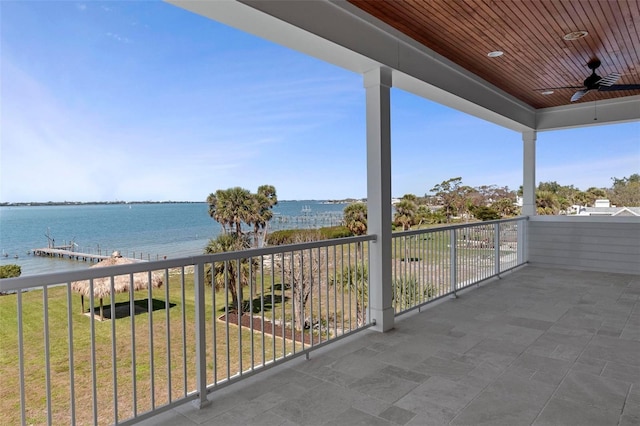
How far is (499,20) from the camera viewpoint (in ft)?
11.1

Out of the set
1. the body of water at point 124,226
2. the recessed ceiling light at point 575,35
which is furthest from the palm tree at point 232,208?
the recessed ceiling light at point 575,35

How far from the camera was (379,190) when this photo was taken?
140 inches

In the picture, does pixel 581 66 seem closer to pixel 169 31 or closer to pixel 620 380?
pixel 620 380

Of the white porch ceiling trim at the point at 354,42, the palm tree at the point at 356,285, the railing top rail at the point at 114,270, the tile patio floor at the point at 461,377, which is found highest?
the white porch ceiling trim at the point at 354,42

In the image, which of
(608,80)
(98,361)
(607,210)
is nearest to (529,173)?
(607,210)

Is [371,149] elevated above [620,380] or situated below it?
above

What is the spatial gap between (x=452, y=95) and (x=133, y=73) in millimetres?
30174

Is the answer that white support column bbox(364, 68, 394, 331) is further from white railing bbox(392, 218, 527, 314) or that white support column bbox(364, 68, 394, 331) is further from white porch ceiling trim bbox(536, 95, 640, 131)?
white porch ceiling trim bbox(536, 95, 640, 131)

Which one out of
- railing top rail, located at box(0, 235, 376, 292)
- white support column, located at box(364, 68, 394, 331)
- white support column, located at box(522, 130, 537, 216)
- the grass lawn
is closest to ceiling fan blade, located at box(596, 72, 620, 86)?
white support column, located at box(522, 130, 537, 216)

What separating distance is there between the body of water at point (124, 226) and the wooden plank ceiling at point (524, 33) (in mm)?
17346

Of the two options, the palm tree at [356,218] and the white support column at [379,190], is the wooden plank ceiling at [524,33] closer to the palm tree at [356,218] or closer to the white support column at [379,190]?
the white support column at [379,190]

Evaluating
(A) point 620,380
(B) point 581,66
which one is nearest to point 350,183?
(B) point 581,66

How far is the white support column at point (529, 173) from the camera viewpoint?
705 centimetres

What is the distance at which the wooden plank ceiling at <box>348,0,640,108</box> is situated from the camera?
123 inches
